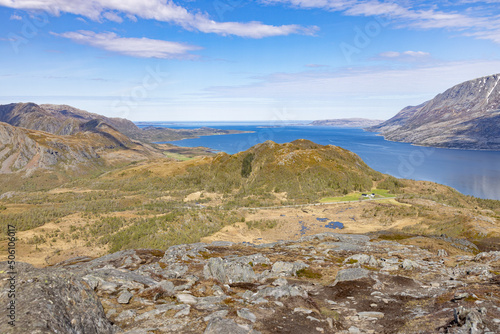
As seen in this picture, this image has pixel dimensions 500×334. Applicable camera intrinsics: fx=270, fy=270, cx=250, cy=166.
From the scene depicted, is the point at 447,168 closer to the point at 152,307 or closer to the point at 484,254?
the point at 484,254

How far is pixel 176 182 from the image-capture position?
9919 centimetres

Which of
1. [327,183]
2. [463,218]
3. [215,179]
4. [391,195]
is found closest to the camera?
[463,218]

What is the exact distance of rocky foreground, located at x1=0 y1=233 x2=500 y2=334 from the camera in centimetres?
987

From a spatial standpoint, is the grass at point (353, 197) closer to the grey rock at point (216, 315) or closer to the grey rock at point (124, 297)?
the grey rock at point (216, 315)

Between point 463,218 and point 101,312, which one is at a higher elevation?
point 101,312

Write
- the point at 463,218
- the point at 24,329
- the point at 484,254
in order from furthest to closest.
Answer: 1. the point at 463,218
2. the point at 484,254
3. the point at 24,329

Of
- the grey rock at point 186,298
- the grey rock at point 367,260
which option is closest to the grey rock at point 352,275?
the grey rock at point 367,260

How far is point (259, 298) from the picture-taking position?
15219 millimetres

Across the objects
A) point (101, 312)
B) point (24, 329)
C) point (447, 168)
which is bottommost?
point (447, 168)

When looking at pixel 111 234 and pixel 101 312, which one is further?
pixel 111 234

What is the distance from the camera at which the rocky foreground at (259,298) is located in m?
9.87

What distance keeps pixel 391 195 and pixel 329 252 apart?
52.2 metres

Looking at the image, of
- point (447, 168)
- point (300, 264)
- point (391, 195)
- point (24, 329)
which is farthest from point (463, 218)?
point (447, 168)

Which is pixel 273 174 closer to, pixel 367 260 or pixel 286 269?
pixel 367 260
